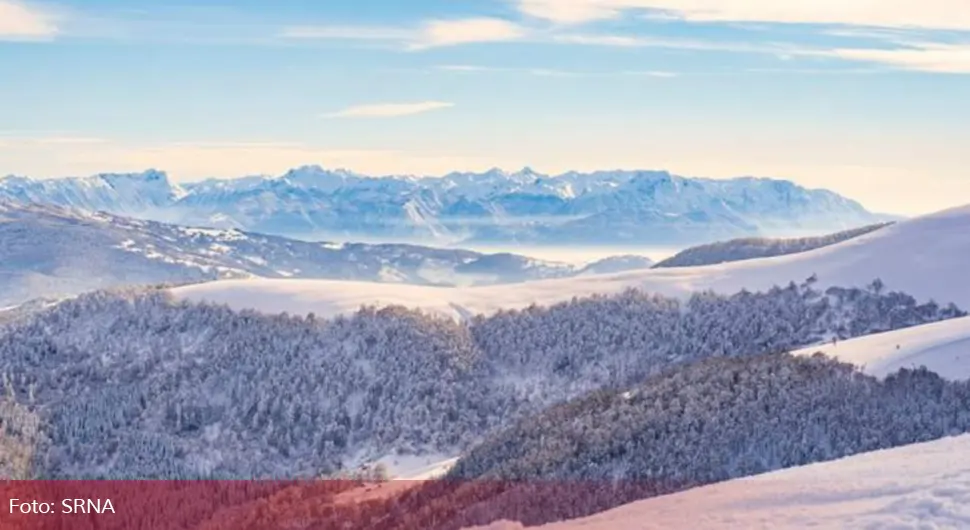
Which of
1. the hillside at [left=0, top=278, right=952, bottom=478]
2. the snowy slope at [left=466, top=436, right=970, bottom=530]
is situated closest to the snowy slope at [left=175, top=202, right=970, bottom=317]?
the hillside at [left=0, top=278, right=952, bottom=478]

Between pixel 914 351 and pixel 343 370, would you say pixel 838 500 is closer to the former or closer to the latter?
pixel 914 351

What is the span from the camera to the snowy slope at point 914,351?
6159 centimetres

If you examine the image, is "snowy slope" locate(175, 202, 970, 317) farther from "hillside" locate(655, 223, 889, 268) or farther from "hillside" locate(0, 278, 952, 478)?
"hillside" locate(655, 223, 889, 268)

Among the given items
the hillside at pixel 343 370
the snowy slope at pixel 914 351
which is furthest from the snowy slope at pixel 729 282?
the snowy slope at pixel 914 351

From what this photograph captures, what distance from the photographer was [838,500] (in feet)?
95.5

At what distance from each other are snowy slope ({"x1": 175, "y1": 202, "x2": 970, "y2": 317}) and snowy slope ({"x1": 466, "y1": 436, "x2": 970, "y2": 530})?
8350 cm

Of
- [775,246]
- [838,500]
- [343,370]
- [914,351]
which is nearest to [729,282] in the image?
[343,370]

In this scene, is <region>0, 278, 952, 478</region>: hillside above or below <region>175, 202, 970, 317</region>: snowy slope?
below

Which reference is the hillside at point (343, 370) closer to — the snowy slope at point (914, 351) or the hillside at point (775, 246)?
the snowy slope at point (914, 351)

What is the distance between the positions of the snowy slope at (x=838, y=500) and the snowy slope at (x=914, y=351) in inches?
1071


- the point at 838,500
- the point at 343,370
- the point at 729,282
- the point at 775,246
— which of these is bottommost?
the point at 343,370

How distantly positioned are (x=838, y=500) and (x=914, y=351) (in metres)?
39.5

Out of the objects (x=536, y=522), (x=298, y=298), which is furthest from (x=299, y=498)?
(x=298, y=298)

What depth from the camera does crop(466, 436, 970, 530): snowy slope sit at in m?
26.8
